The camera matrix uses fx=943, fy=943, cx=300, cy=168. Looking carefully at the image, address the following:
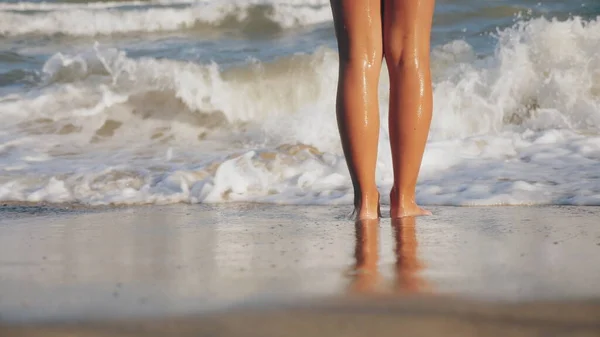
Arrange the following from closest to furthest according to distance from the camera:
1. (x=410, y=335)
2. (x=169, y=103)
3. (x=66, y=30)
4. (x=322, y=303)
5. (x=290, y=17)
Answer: (x=410, y=335) < (x=322, y=303) < (x=169, y=103) < (x=290, y=17) < (x=66, y=30)

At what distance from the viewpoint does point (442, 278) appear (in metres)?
2.25

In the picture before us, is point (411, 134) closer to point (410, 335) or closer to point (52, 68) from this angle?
point (410, 335)

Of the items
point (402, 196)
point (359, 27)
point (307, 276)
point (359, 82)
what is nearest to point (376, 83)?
point (359, 82)

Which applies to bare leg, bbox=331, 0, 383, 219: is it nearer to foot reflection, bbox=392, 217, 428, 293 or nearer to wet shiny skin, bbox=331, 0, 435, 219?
wet shiny skin, bbox=331, 0, 435, 219

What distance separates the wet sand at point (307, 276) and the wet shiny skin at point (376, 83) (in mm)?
207

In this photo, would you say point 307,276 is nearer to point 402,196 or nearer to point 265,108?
point 402,196

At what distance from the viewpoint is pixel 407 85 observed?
11.1ft

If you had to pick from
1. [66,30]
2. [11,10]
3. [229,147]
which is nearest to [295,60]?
[229,147]

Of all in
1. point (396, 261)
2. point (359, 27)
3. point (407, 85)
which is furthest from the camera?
point (407, 85)

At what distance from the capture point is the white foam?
36.7ft

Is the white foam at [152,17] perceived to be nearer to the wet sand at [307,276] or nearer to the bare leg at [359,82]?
the bare leg at [359,82]

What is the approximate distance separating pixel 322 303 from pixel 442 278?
16.3 inches

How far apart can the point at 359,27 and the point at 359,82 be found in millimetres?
192

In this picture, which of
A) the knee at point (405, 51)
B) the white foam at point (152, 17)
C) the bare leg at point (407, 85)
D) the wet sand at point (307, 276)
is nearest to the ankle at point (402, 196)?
the bare leg at point (407, 85)
